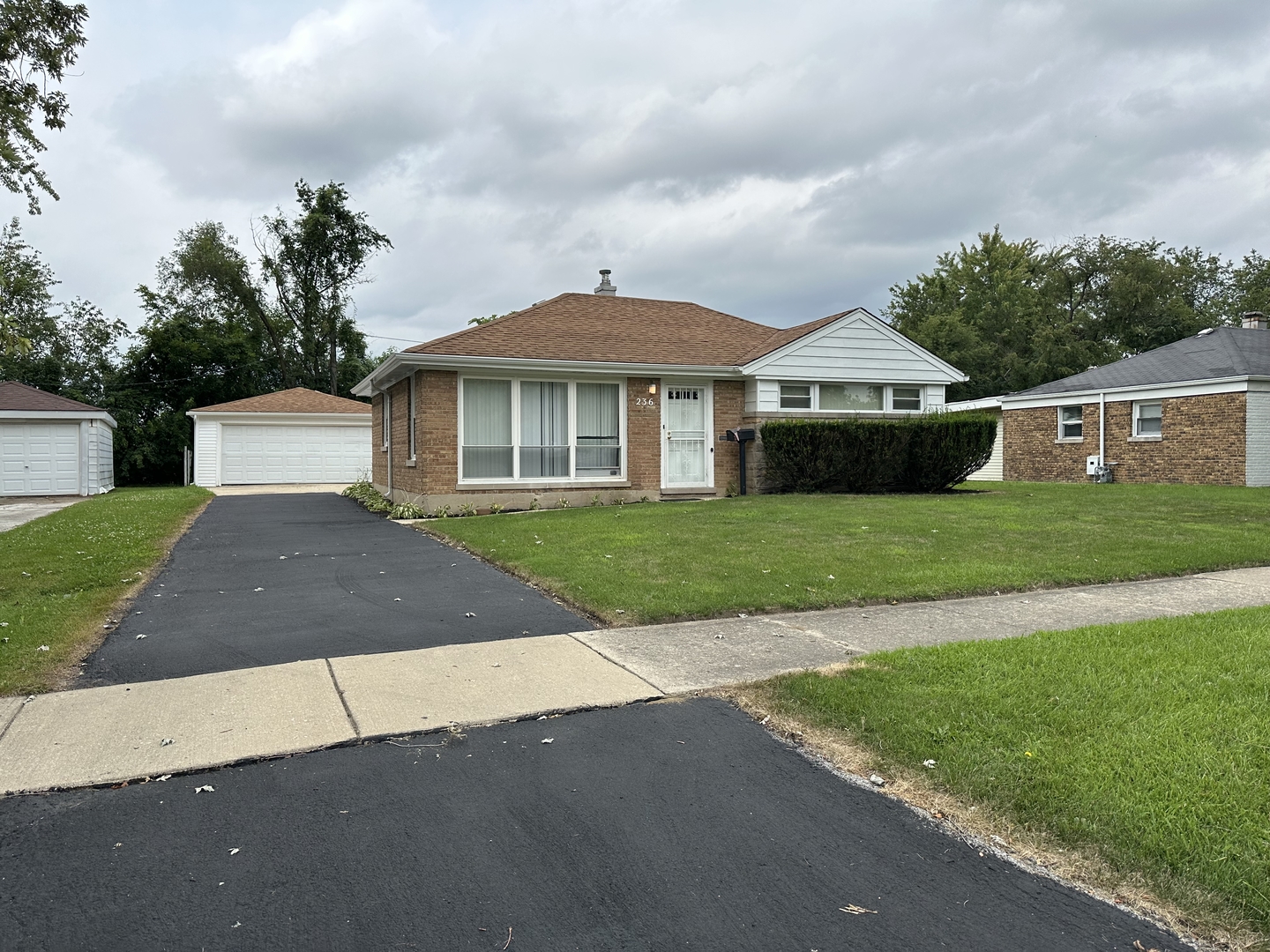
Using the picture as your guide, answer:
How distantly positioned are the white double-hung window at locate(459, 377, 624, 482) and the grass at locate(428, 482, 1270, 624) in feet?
5.11

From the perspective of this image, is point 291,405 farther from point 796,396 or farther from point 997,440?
point 997,440

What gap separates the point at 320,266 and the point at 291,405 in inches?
598

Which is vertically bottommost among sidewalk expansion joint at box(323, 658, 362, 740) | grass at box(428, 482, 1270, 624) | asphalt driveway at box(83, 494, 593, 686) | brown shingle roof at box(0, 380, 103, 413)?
sidewalk expansion joint at box(323, 658, 362, 740)

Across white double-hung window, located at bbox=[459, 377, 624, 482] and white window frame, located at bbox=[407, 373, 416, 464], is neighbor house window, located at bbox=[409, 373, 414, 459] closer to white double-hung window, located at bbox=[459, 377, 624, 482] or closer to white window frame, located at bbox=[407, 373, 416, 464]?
white window frame, located at bbox=[407, 373, 416, 464]

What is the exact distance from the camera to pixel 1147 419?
73.1 ft

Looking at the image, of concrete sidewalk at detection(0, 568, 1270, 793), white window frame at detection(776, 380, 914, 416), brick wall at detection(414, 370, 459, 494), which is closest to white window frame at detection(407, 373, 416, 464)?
brick wall at detection(414, 370, 459, 494)

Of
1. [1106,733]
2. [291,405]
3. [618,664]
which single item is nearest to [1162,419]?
[1106,733]

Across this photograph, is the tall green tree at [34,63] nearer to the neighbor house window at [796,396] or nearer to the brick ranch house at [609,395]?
the brick ranch house at [609,395]

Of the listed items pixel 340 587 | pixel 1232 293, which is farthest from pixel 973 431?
pixel 1232 293

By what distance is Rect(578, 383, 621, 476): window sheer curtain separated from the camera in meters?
16.2

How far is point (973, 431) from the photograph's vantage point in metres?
17.3

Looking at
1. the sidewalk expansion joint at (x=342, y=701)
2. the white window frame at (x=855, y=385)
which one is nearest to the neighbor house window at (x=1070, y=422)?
the white window frame at (x=855, y=385)

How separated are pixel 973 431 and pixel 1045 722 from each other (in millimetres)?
14230

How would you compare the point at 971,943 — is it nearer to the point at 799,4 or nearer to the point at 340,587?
the point at 340,587
